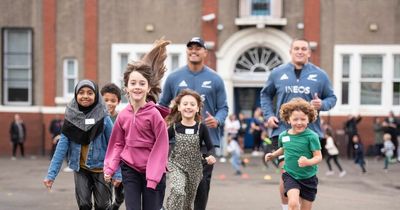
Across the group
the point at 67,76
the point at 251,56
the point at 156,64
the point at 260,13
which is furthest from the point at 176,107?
the point at 67,76

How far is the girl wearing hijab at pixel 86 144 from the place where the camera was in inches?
339

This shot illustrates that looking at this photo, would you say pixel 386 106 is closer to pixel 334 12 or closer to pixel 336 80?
pixel 336 80

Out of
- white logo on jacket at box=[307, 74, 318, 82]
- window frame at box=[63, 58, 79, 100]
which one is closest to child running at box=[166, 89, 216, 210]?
white logo on jacket at box=[307, 74, 318, 82]

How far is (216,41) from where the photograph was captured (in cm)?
2783

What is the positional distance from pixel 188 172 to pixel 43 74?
807 inches

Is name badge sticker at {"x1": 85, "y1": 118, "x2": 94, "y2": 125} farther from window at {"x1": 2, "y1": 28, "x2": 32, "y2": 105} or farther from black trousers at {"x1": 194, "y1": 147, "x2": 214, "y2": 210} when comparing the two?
window at {"x1": 2, "y1": 28, "x2": 32, "y2": 105}

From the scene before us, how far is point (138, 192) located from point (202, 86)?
2171 mm

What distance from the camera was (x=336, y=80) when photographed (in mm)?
27547

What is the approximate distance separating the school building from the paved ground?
3777 mm

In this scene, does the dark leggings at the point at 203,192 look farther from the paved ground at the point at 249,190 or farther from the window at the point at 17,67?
the window at the point at 17,67

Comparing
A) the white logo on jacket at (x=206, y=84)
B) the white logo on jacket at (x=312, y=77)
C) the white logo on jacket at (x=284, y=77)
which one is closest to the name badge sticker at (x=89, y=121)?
the white logo on jacket at (x=206, y=84)

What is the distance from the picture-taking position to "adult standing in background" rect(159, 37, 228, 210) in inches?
368

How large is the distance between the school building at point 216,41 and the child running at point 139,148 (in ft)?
65.1

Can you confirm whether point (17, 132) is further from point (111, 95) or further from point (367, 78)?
point (111, 95)
